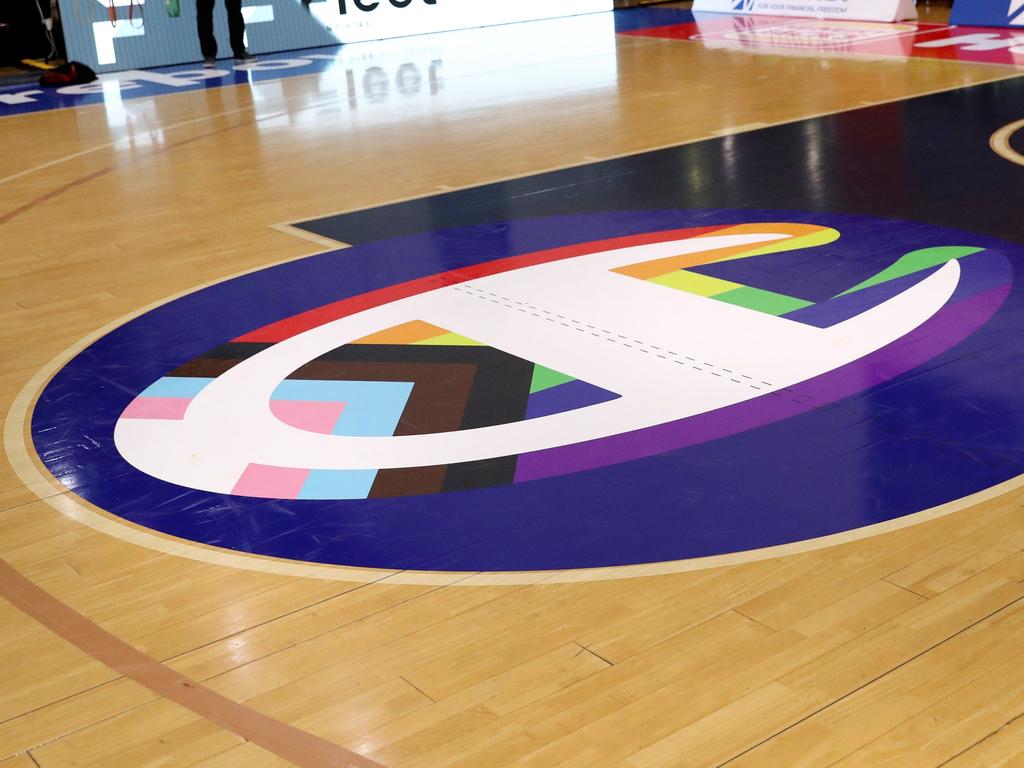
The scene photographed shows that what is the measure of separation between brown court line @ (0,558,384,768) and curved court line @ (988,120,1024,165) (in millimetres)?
4802

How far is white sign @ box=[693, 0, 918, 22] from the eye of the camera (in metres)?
10.9

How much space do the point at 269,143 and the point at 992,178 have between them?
14.2ft

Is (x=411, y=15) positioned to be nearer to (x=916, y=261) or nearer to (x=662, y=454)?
(x=916, y=261)

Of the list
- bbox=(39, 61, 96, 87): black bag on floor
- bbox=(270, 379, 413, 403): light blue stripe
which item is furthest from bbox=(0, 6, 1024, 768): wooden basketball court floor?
bbox=(39, 61, 96, 87): black bag on floor

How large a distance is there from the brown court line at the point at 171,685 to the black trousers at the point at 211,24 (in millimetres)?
9584

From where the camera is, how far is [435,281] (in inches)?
179

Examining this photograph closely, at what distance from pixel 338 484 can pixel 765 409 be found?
1147 mm

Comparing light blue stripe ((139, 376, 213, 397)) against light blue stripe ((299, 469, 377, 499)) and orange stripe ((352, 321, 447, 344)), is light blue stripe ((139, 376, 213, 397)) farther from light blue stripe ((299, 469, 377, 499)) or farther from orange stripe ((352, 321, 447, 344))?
light blue stripe ((299, 469, 377, 499))

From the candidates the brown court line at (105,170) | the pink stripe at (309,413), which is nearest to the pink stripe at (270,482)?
the pink stripe at (309,413)

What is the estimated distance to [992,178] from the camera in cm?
537

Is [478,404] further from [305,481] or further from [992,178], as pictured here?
[992,178]

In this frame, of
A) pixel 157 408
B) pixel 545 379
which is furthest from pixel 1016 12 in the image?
pixel 157 408

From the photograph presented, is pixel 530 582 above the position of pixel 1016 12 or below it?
below

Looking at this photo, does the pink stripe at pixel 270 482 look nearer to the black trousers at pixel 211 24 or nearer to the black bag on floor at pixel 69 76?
the black bag on floor at pixel 69 76
